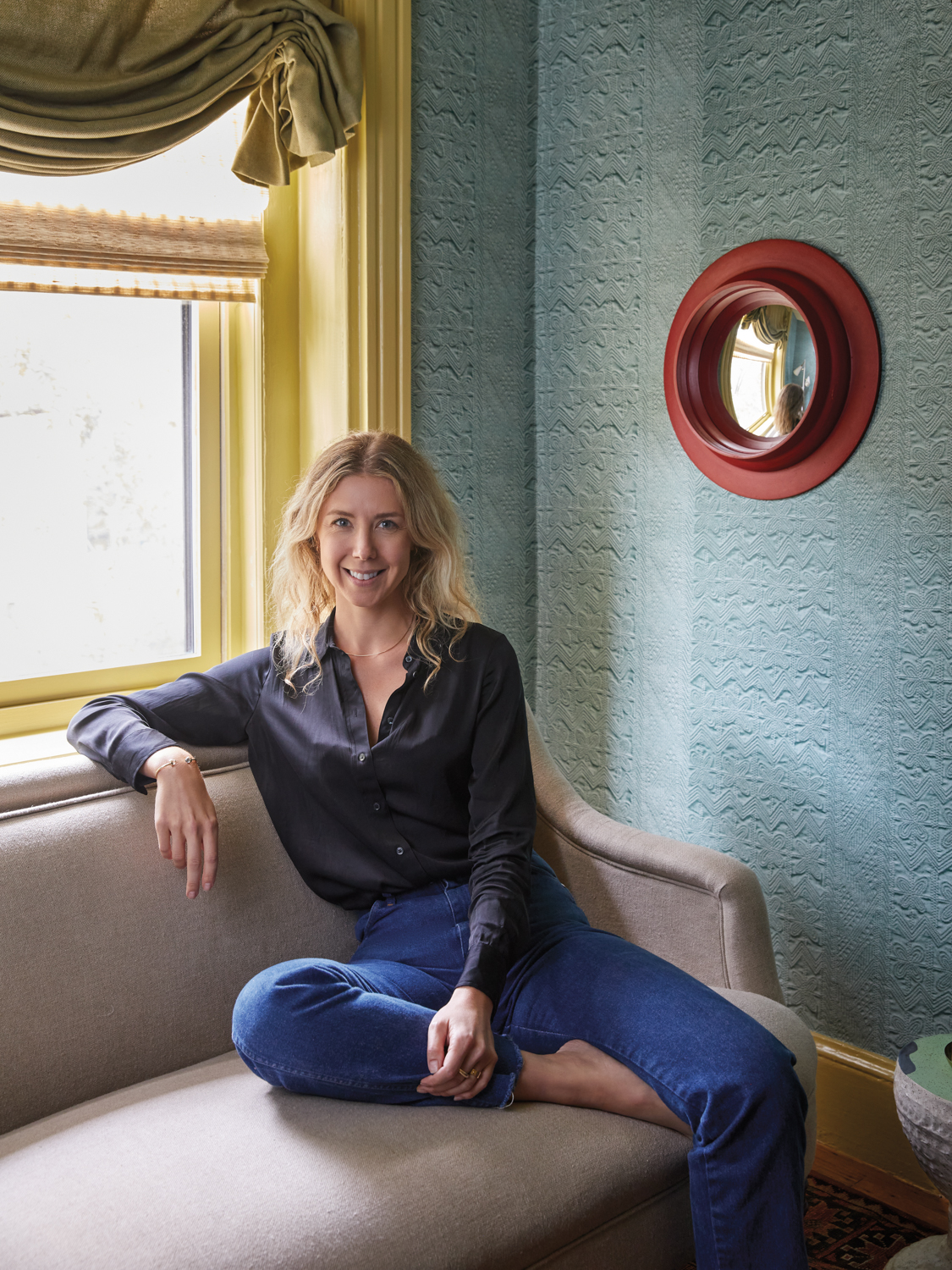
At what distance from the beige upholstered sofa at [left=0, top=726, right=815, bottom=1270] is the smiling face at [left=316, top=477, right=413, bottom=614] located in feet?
1.22

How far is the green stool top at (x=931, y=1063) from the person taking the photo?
1.67m

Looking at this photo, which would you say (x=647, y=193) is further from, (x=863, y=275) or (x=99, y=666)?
(x=99, y=666)

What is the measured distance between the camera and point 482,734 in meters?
1.78

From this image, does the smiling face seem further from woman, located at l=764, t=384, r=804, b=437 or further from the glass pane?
→ woman, located at l=764, t=384, r=804, b=437

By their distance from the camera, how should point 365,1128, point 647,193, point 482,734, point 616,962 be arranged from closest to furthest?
point 365,1128 → point 616,962 → point 482,734 → point 647,193

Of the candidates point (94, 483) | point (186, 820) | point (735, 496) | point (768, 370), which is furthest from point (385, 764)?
point (768, 370)

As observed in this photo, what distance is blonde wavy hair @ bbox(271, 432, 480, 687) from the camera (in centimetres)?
184

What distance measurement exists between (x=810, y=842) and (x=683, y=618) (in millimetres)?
544

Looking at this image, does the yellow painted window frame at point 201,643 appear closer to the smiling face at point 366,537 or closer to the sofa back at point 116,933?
the sofa back at point 116,933

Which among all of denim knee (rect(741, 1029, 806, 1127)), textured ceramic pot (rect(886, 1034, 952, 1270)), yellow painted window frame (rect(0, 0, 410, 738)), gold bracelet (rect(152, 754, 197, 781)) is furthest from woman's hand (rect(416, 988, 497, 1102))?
yellow painted window frame (rect(0, 0, 410, 738))

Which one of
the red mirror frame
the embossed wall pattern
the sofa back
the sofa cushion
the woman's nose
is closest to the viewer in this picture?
the sofa cushion

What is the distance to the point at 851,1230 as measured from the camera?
197 cm

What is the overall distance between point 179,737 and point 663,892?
0.85 meters

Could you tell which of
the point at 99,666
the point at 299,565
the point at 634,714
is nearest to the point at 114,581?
the point at 99,666
